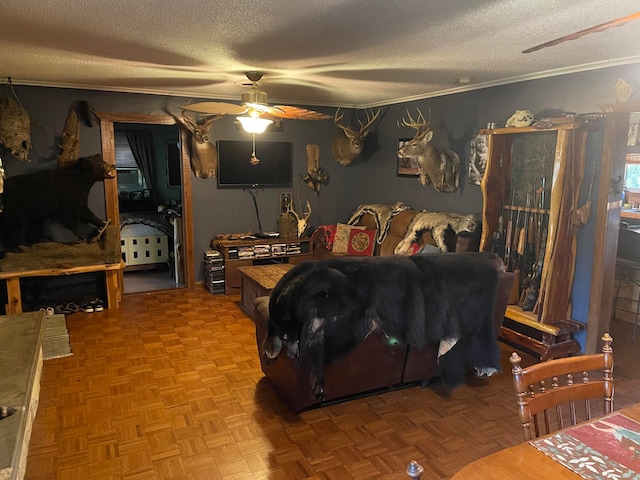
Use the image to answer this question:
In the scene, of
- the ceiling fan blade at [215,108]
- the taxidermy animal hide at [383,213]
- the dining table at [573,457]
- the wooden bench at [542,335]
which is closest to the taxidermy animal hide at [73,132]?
the ceiling fan blade at [215,108]

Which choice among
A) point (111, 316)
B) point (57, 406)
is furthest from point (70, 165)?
point (57, 406)

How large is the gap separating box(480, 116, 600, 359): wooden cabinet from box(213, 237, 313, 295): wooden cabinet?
240 cm

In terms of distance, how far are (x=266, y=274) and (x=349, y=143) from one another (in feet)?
7.55

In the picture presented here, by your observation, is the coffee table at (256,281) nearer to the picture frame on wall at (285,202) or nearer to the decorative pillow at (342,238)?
the decorative pillow at (342,238)

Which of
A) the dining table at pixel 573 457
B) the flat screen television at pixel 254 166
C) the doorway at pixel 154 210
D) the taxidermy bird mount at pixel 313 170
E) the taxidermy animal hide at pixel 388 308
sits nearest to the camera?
the dining table at pixel 573 457

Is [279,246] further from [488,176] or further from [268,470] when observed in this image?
[268,470]

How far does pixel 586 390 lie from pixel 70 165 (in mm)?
4853

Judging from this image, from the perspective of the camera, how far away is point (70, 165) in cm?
482

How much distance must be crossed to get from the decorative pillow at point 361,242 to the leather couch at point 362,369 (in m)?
2.41

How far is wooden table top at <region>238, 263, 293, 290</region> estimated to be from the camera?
429 centimetres

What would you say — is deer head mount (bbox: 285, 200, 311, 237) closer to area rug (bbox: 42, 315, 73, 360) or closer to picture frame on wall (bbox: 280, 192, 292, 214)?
picture frame on wall (bbox: 280, 192, 292, 214)

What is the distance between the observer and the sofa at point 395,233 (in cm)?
445

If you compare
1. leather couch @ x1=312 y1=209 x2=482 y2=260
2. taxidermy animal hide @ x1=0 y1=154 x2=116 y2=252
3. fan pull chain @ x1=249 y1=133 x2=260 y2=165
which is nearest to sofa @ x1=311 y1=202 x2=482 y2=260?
leather couch @ x1=312 y1=209 x2=482 y2=260

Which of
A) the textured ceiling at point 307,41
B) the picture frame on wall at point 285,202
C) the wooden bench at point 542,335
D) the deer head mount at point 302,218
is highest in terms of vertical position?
the textured ceiling at point 307,41
